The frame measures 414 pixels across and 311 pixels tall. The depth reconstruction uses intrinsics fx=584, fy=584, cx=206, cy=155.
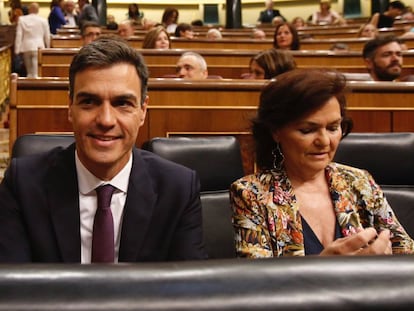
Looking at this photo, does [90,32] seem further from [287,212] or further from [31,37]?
[287,212]

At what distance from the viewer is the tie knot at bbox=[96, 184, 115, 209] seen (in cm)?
114

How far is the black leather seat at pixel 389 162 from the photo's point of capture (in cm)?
177

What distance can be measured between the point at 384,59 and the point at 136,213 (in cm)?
266

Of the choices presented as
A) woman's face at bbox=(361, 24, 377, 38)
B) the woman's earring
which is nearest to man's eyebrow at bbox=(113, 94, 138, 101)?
the woman's earring

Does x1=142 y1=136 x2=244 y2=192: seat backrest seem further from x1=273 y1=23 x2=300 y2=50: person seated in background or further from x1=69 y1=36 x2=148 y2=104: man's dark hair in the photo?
x1=273 y1=23 x2=300 y2=50: person seated in background

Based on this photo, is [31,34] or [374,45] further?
[31,34]

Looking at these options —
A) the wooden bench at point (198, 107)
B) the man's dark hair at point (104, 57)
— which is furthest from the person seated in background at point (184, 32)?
the man's dark hair at point (104, 57)

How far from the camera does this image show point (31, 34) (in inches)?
250

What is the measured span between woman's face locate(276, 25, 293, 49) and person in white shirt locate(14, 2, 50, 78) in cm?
283

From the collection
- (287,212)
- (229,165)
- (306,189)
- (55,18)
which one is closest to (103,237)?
(287,212)

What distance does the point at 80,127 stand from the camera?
1.14 m

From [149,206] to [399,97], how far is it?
1975mm

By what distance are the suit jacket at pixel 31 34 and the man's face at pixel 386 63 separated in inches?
159

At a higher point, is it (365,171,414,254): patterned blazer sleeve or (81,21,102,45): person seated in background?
(81,21,102,45): person seated in background
